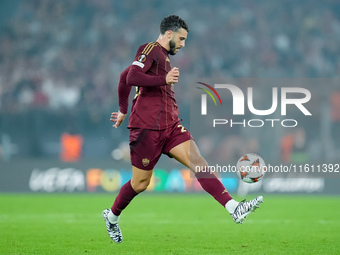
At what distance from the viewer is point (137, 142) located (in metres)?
5.61

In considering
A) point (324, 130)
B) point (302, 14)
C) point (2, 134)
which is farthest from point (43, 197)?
point (302, 14)

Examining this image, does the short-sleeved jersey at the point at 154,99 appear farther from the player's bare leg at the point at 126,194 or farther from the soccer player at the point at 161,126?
the player's bare leg at the point at 126,194

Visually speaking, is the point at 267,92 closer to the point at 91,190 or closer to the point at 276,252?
the point at 91,190

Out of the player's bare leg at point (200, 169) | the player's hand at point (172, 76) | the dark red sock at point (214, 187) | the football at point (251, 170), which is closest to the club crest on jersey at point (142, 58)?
the player's hand at point (172, 76)

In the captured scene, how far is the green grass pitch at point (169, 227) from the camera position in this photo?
618 cm

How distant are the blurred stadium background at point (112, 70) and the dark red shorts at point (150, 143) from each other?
28.9 feet

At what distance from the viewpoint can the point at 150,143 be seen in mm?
5562

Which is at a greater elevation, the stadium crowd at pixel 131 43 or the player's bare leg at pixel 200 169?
the stadium crowd at pixel 131 43

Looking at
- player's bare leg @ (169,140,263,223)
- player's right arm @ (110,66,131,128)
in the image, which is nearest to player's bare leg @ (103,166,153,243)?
player's bare leg @ (169,140,263,223)

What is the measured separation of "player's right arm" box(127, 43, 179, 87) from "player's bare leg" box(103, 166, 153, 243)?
2.78 feet

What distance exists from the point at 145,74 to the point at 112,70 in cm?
1460

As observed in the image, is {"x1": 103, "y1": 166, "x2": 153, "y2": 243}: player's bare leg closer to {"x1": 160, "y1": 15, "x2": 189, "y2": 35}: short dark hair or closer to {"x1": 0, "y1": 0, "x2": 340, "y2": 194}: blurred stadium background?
{"x1": 160, "y1": 15, "x2": 189, "y2": 35}: short dark hair

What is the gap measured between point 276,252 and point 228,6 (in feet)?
55.2

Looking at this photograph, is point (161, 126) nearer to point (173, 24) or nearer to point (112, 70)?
point (173, 24)
